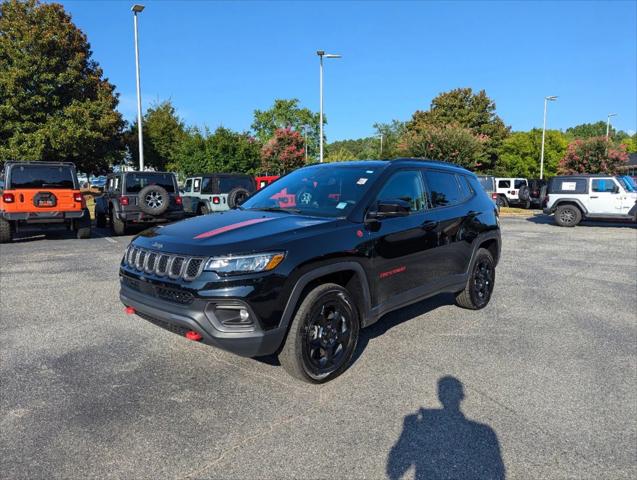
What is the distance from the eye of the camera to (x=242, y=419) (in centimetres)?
303

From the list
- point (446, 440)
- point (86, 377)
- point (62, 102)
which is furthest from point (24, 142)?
point (446, 440)

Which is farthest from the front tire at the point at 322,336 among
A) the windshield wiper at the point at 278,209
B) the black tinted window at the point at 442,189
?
the black tinted window at the point at 442,189

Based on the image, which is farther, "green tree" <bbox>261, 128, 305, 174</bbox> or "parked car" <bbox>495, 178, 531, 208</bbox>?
"green tree" <bbox>261, 128, 305, 174</bbox>

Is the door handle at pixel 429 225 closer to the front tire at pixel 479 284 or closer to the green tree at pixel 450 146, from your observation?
the front tire at pixel 479 284

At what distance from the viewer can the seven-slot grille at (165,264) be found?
10.3 ft

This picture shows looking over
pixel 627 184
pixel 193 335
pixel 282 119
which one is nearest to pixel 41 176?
pixel 193 335

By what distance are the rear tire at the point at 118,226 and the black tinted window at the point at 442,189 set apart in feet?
32.6

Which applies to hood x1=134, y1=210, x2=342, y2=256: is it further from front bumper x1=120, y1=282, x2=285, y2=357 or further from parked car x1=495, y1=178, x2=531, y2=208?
parked car x1=495, y1=178, x2=531, y2=208

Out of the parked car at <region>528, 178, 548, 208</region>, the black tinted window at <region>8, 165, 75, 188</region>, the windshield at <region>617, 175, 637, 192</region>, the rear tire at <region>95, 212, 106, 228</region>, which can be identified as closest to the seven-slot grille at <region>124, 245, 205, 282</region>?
the black tinted window at <region>8, 165, 75, 188</region>

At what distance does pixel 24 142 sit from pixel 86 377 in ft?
73.6

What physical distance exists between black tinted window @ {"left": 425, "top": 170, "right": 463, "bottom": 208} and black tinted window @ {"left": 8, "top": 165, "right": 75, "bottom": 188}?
9723mm

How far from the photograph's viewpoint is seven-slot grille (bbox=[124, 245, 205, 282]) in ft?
10.3

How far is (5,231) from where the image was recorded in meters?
11.0

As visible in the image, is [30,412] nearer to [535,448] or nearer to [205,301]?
[205,301]
